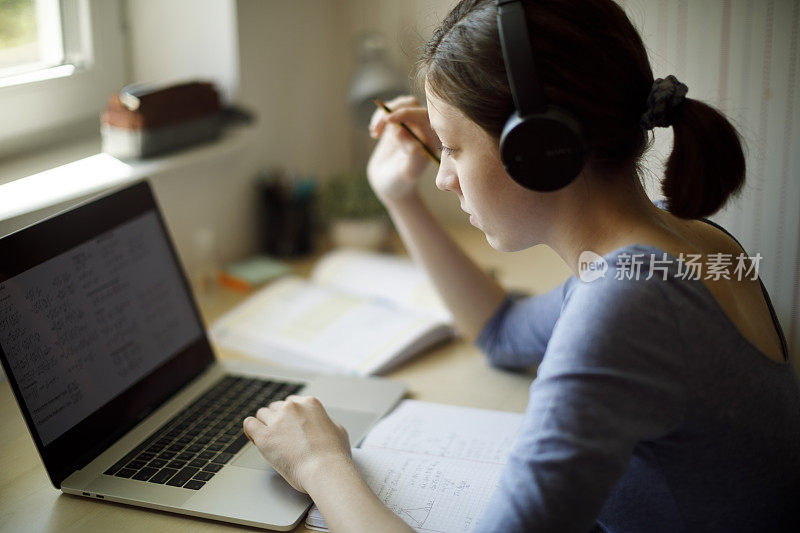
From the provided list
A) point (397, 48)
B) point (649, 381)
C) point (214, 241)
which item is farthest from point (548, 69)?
point (397, 48)

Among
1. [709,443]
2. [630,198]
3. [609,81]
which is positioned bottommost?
[709,443]

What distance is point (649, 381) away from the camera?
0.70 meters

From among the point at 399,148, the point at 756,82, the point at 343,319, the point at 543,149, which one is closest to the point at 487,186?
the point at 543,149

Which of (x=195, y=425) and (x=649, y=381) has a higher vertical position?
(x=649, y=381)

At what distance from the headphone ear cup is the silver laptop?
44 cm

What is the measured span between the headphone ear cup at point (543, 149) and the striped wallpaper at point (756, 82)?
89cm

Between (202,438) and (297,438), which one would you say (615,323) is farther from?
(202,438)

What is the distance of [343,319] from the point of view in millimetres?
1394

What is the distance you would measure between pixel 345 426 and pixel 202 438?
0.61ft

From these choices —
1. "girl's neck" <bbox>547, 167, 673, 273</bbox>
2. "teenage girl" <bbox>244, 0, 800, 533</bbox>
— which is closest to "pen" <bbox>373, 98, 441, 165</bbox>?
"teenage girl" <bbox>244, 0, 800, 533</bbox>

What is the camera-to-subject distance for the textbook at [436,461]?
868 mm

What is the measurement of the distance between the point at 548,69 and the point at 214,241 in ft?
3.52

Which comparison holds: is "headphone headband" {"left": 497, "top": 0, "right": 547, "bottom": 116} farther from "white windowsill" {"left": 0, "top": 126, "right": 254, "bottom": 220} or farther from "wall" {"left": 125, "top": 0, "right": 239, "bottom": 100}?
"wall" {"left": 125, "top": 0, "right": 239, "bottom": 100}

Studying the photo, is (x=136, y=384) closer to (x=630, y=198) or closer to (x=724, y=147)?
(x=630, y=198)
